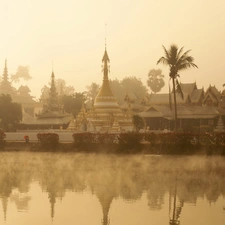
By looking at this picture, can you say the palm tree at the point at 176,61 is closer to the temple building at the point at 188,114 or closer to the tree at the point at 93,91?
the temple building at the point at 188,114

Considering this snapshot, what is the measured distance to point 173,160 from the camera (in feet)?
88.1

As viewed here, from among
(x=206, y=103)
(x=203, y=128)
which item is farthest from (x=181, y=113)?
(x=206, y=103)

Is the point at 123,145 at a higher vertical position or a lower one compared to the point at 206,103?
lower

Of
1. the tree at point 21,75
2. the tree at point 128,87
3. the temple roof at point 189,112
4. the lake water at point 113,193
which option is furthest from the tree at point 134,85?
the lake water at point 113,193

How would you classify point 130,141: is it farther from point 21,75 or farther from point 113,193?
point 21,75

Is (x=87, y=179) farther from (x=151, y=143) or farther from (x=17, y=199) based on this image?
(x=151, y=143)

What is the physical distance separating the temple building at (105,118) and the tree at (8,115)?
36.6ft

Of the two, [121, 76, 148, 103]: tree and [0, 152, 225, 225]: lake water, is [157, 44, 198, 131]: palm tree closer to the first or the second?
[0, 152, 225, 225]: lake water

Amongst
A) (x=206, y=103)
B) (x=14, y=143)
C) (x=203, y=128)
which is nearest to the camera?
(x=14, y=143)

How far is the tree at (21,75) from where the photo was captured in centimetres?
12877

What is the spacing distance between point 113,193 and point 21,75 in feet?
381

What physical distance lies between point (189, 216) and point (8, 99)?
148 feet

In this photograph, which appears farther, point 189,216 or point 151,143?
point 151,143

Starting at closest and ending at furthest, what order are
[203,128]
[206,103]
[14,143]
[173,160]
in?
1. [173,160]
2. [14,143]
3. [203,128]
4. [206,103]
